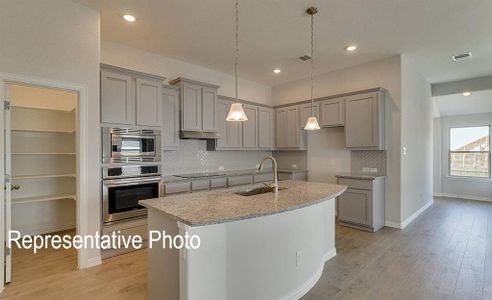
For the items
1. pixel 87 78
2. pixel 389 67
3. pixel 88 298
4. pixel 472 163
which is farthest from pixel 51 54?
pixel 472 163

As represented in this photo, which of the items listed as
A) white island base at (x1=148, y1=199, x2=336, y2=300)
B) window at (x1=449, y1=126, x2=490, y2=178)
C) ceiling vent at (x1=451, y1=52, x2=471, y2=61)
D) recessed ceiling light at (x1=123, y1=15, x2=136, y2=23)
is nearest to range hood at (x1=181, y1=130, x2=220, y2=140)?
recessed ceiling light at (x1=123, y1=15, x2=136, y2=23)

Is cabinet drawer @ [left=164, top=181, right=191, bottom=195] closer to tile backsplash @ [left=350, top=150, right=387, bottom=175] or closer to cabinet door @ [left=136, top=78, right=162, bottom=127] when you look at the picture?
cabinet door @ [left=136, top=78, right=162, bottom=127]

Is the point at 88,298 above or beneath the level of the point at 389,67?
beneath

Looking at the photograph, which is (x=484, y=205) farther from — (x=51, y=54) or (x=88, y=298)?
(x=51, y=54)

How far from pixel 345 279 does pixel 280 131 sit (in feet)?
12.1

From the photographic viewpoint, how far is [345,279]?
2615 mm

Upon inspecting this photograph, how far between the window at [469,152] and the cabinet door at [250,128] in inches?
A: 225

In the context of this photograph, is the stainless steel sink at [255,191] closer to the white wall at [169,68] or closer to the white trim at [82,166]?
the white trim at [82,166]

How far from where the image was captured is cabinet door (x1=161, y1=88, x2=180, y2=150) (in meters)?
3.96

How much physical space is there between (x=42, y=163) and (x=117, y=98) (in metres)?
1.94

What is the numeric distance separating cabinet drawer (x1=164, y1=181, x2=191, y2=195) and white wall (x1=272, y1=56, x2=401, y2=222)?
9.67 feet

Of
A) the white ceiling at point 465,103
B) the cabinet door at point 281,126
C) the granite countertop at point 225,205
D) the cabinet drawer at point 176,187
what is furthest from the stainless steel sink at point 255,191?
the white ceiling at point 465,103

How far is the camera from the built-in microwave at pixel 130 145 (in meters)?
3.11

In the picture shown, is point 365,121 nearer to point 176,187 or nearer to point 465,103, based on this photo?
point 176,187
